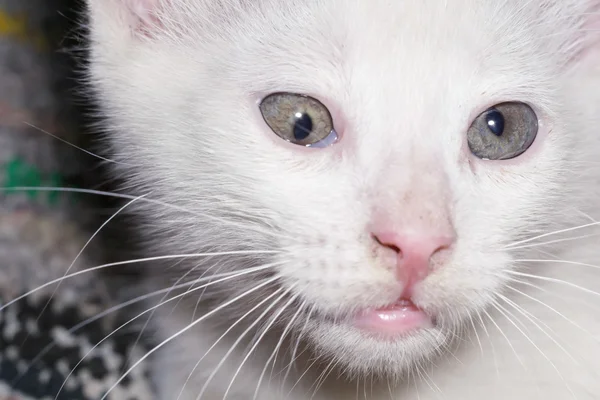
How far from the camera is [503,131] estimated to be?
1077 millimetres

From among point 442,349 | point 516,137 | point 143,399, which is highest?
point 516,137

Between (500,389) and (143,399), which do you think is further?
(143,399)

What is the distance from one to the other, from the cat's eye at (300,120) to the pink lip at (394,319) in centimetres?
25

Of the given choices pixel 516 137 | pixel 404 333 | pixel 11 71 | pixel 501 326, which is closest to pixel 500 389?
pixel 501 326

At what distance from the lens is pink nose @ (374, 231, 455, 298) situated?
88cm

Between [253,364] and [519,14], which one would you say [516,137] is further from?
[253,364]

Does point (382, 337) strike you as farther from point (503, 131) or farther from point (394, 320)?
point (503, 131)

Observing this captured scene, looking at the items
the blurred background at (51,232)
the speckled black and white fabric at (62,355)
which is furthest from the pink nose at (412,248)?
the speckled black and white fabric at (62,355)

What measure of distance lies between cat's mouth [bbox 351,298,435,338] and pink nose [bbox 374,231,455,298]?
0.06 metres

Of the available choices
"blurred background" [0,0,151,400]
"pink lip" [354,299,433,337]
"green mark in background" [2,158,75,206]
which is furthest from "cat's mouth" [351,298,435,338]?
"green mark in background" [2,158,75,206]

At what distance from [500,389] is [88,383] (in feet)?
2.57

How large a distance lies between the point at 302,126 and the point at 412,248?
0.25 metres

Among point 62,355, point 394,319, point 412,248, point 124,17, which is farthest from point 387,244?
point 62,355

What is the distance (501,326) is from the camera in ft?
3.94
